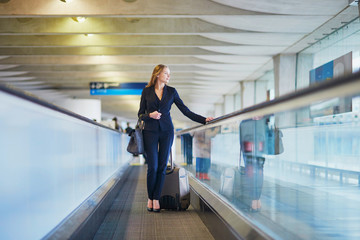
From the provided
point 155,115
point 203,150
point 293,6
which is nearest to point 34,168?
point 155,115

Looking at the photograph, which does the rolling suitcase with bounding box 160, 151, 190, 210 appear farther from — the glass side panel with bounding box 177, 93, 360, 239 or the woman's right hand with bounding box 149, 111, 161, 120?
the glass side panel with bounding box 177, 93, 360, 239

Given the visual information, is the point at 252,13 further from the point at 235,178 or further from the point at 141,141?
the point at 235,178

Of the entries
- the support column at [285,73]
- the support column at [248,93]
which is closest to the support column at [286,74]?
the support column at [285,73]

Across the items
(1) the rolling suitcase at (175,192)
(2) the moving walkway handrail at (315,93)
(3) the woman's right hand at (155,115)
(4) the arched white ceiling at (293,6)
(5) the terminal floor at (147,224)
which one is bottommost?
(5) the terminal floor at (147,224)

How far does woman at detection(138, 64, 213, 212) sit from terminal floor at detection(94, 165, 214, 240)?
0.31 m

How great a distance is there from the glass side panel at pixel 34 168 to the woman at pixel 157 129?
4.01 feet

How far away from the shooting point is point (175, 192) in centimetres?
527

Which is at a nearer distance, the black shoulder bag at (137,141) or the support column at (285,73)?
the black shoulder bag at (137,141)

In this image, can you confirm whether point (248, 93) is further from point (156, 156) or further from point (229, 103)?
point (156, 156)

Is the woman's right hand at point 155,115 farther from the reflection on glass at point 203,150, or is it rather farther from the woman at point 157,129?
the reflection on glass at point 203,150

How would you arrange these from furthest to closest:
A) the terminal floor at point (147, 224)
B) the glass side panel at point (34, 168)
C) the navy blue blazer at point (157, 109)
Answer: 1. the navy blue blazer at point (157, 109)
2. the terminal floor at point (147, 224)
3. the glass side panel at point (34, 168)

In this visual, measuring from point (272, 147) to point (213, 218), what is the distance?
45.8 inches

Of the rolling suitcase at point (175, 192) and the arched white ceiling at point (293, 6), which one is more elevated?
the arched white ceiling at point (293, 6)

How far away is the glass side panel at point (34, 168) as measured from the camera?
6.79ft
